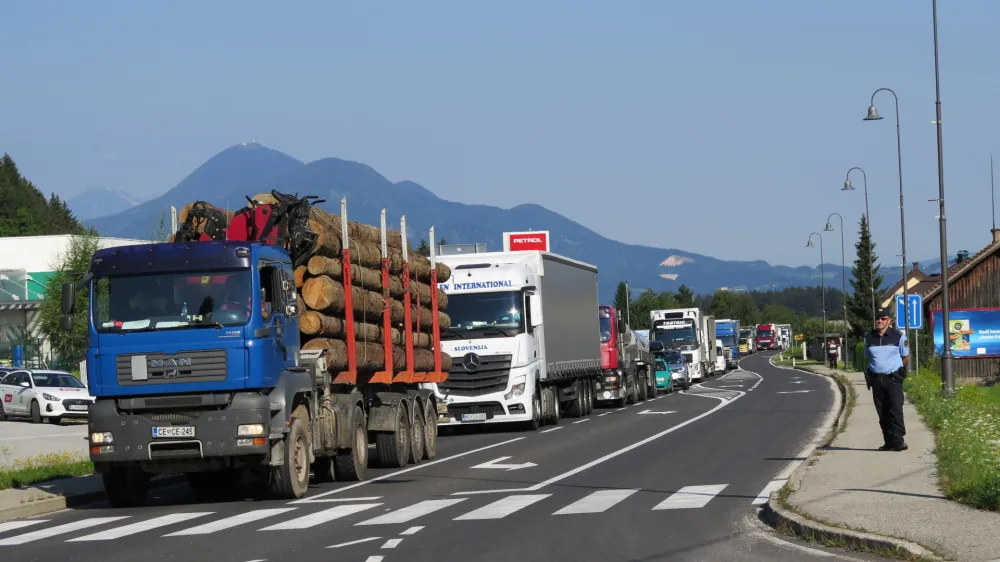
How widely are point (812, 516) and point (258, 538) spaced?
16.2 ft

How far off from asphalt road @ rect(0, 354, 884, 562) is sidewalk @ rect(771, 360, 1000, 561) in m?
0.52

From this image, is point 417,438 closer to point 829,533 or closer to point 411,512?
point 411,512

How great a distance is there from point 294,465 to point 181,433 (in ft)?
4.84

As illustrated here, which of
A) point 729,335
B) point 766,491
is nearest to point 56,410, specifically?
point 766,491

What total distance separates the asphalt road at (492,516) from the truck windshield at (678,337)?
4006 centimetres

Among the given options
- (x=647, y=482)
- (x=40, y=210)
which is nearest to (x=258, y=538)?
(x=647, y=482)

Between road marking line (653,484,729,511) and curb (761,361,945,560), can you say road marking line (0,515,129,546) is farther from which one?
curb (761,361,945,560)

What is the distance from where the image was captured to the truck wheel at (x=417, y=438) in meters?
21.0

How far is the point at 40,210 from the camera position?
138875 mm

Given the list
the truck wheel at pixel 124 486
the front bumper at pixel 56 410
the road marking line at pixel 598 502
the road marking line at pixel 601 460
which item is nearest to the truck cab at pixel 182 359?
the truck wheel at pixel 124 486

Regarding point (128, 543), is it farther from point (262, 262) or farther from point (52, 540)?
point (262, 262)

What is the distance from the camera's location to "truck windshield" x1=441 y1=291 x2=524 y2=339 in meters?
28.1

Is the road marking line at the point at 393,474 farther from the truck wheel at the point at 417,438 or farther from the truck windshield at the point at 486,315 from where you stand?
the truck windshield at the point at 486,315

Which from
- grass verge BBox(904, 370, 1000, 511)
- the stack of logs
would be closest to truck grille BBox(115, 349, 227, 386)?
the stack of logs
